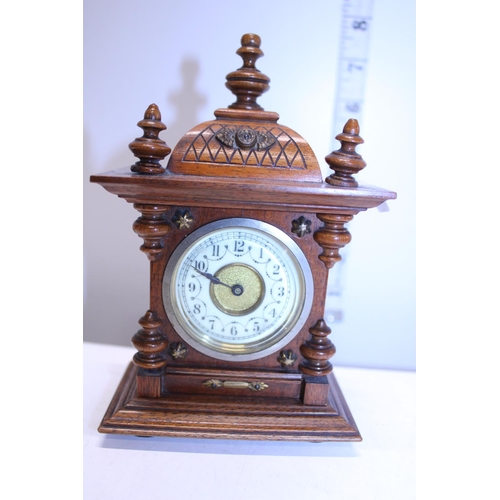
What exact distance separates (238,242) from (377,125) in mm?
672

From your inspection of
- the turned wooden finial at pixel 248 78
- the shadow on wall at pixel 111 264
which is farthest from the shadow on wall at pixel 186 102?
the turned wooden finial at pixel 248 78

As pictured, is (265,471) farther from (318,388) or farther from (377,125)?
(377,125)

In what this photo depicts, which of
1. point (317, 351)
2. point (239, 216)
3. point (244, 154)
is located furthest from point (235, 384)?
point (244, 154)

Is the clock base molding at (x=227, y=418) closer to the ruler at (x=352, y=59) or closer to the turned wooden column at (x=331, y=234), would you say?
the turned wooden column at (x=331, y=234)

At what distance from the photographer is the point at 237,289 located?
1.01 metres

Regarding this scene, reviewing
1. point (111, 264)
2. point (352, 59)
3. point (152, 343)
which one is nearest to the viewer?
point (152, 343)

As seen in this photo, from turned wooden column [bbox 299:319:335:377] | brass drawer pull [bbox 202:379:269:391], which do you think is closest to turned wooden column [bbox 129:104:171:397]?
brass drawer pull [bbox 202:379:269:391]

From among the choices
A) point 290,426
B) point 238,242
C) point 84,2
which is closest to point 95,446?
point 290,426

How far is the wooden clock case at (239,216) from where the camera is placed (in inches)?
36.0

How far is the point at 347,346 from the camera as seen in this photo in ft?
5.10

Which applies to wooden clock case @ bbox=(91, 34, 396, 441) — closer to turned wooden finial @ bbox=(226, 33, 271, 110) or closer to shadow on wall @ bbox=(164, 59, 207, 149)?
turned wooden finial @ bbox=(226, 33, 271, 110)

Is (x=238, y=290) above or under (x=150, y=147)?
under

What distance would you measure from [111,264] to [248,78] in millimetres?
772

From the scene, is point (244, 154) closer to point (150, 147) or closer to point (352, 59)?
point (150, 147)
